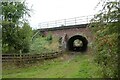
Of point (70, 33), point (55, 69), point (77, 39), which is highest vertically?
point (70, 33)

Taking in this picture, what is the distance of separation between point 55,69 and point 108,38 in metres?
12.0

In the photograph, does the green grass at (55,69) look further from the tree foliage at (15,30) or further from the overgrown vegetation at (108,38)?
the overgrown vegetation at (108,38)

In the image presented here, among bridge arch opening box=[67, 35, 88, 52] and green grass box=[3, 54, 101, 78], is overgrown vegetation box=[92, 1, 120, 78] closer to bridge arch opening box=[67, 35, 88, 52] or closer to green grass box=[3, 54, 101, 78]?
green grass box=[3, 54, 101, 78]

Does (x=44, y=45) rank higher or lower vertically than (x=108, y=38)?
lower

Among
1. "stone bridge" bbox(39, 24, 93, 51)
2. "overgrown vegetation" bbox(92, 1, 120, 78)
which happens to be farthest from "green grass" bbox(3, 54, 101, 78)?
"overgrown vegetation" bbox(92, 1, 120, 78)

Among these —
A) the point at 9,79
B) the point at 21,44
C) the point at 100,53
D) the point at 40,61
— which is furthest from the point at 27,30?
the point at 100,53

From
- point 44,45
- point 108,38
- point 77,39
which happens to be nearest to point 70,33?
point 44,45

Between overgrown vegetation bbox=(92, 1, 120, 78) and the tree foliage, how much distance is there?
14925 mm

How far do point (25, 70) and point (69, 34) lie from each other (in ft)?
33.4

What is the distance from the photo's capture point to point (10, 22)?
23.9 meters

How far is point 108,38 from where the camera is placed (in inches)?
378

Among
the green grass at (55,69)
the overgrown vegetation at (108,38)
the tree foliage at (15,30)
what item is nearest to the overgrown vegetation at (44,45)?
the tree foliage at (15,30)

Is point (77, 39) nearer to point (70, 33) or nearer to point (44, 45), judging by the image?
point (70, 33)

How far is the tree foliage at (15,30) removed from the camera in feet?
80.8
